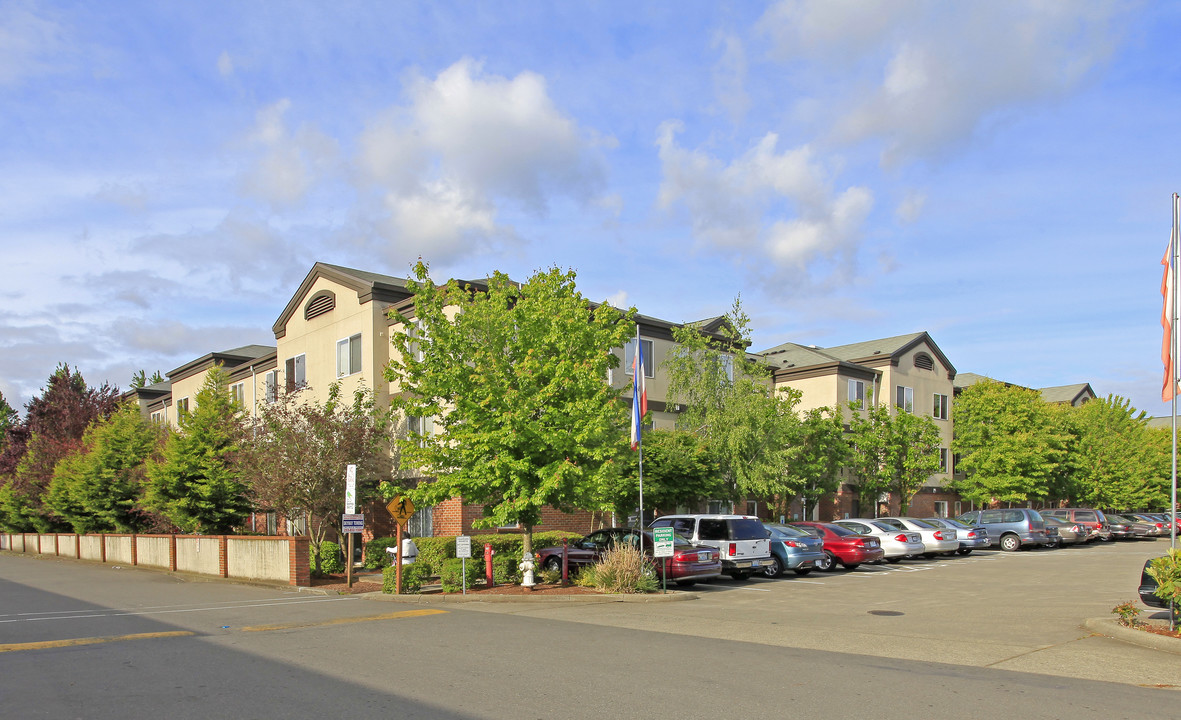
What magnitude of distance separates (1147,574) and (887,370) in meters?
32.9

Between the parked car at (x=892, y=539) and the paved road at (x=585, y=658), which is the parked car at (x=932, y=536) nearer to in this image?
the parked car at (x=892, y=539)

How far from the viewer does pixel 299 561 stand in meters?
22.6

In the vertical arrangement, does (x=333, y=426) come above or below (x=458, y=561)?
above

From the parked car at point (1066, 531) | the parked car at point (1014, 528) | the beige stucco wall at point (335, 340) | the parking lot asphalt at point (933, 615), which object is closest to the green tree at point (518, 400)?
the parking lot asphalt at point (933, 615)

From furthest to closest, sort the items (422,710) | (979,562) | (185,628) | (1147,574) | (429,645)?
(979,562)
(185,628)
(1147,574)
(429,645)
(422,710)

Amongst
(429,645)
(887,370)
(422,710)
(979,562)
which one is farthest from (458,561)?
(887,370)

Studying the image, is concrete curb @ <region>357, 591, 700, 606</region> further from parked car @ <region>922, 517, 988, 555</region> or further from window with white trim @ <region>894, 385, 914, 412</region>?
window with white trim @ <region>894, 385, 914, 412</region>

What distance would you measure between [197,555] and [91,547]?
47.1 ft

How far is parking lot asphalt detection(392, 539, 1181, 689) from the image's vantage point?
10906mm

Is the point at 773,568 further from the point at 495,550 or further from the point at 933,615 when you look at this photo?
the point at 933,615

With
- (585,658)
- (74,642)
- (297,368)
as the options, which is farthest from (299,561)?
(297,368)

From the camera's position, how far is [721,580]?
23.2 m

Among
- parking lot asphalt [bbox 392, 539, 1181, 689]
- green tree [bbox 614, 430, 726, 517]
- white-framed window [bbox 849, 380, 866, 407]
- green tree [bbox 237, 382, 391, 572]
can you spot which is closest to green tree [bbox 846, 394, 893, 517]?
white-framed window [bbox 849, 380, 866, 407]

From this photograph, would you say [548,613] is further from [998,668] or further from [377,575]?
[377,575]
